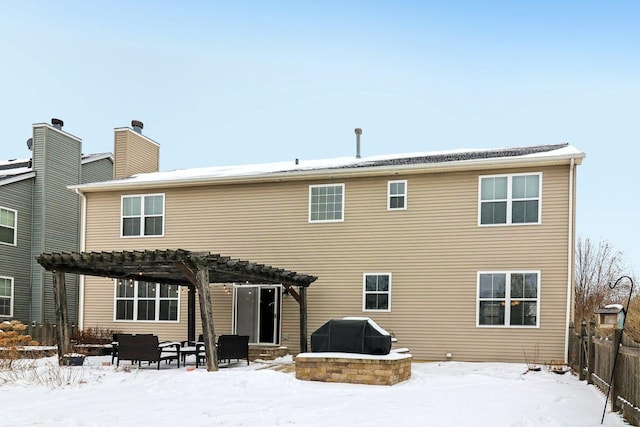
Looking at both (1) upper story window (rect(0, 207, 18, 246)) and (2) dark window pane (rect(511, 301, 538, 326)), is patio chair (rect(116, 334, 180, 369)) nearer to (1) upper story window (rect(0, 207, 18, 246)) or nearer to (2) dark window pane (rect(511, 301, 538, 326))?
(2) dark window pane (rect(511, 301, 538, 326))

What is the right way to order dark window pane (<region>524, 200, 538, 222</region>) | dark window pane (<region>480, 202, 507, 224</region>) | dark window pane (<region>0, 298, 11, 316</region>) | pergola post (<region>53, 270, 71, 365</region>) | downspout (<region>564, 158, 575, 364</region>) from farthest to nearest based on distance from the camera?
dark window pane (<region>0, 298, 11, 316</region>) < dark window pane (<region>480, 202, 507, 224</region>) < dark window pane (<region>524, 200, 538, 222</region>) < downspout (<region>564, 158, 575, 364</region>) < pergola post (<region>53, 270, 71, 365</region>)

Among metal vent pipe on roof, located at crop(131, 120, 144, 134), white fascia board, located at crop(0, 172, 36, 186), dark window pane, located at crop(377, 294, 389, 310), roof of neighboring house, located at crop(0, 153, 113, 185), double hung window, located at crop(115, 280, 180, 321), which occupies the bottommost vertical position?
double hung window, located at crop(115, 280, 180, 321)

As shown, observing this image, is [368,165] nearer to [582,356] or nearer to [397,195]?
[397,195]

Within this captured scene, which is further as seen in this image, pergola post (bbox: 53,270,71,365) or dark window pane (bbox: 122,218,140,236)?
dark window pane (bbox: 122,218,140,236)

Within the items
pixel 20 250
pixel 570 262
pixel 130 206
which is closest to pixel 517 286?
pixel 570 262

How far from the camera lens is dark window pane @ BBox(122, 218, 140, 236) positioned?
1891cm

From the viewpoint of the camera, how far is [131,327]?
61.6 feet

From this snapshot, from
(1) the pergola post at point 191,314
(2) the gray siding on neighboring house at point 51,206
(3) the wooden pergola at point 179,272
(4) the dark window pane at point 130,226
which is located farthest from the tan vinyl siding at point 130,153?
(1) the pergola post at point 191,314

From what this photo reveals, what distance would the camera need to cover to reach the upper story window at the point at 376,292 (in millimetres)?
16203

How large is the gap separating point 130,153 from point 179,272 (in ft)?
26.3

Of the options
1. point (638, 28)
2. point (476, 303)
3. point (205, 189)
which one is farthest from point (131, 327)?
point (638, 28)

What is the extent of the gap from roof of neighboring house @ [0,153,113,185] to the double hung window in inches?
228

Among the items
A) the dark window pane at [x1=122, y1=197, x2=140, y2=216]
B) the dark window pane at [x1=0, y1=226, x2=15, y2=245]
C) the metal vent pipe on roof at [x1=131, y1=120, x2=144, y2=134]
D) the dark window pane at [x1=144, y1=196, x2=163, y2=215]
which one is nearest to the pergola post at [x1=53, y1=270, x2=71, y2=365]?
the dark window pane at [x1=144, y1=196, x2=163, y2=215]

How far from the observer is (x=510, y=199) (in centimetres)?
1540
